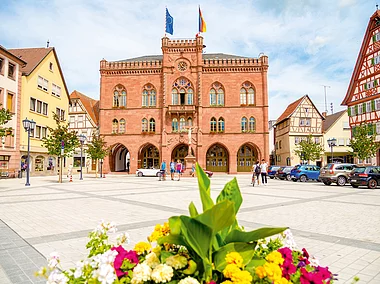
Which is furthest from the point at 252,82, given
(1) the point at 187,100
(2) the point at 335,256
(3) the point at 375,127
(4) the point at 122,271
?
(4) the point at 122,271

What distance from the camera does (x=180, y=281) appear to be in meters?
→ 1.82

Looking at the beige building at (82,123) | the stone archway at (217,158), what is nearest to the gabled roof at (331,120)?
the stone archway at (217,158)

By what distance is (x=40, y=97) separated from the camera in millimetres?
34375

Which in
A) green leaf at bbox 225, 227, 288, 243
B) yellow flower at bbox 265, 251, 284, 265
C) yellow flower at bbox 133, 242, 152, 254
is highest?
green leaf at bbox 225, 227, 288, 243

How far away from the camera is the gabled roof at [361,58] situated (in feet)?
108

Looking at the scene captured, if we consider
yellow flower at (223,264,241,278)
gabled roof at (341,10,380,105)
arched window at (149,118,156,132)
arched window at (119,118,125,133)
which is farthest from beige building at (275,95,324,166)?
yellow flower at (223,264,241,278)

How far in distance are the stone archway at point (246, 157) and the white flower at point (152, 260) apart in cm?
4149

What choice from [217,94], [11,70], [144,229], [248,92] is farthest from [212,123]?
[144,229]

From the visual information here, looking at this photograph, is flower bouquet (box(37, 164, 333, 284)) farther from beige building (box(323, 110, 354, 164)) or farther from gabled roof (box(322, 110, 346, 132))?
gabled roof (box(322, 110, 346, 132))

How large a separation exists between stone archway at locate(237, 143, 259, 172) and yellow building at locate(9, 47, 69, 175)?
82.5 ft

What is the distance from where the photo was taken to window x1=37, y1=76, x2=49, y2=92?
3416 cm

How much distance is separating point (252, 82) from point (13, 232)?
1558 inches

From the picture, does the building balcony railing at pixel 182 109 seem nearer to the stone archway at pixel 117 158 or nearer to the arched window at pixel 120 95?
the arched window at pixel 120 95

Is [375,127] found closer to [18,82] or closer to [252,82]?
[252,82]
